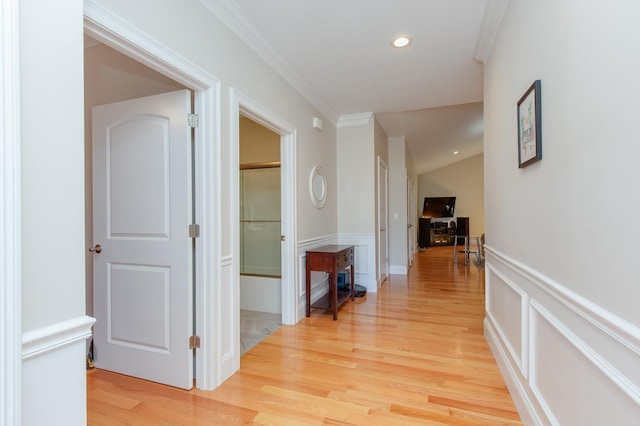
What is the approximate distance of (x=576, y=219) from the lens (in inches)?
43.5

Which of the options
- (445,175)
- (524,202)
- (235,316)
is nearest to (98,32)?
(235,316)

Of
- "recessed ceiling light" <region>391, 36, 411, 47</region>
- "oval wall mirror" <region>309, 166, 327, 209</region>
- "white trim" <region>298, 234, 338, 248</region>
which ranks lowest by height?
"white trim" <region>298, 234, 338, 248</region>

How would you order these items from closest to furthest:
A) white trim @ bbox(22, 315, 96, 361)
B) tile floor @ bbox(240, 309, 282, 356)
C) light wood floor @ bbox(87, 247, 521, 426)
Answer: white trim @ bbox(22, 315, 96, 361) < light wood floor @ bbox(87, 247, 521, 426) < tile floor @ bbox(240, 309, 282, 356)

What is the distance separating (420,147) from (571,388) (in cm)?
657

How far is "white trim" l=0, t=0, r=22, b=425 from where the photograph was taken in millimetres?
833

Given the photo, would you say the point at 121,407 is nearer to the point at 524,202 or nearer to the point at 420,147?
the point at 524,202

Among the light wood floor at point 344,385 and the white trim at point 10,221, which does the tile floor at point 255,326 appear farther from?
the white trim at point 10,221

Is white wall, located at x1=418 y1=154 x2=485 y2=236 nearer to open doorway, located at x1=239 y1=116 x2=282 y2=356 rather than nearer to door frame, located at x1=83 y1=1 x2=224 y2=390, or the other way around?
open doorway, located at x1=239 y1=116 x2=282 y2=356

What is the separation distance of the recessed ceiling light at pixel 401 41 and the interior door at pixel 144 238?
1723 mm

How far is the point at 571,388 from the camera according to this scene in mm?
1169

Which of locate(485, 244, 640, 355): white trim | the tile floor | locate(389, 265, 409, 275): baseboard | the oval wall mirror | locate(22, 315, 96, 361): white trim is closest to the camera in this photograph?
locate(485, 244, 640, 355): white trim

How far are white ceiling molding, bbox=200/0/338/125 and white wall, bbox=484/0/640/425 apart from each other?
5.75 feet

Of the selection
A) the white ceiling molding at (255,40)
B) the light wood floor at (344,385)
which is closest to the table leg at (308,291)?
the light wood floor at (344,385)

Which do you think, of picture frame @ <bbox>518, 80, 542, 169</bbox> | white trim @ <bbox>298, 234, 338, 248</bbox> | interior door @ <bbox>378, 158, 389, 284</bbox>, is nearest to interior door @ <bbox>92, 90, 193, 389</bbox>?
white trim @ <bbox>298, 234, 338, 248</bbox>
